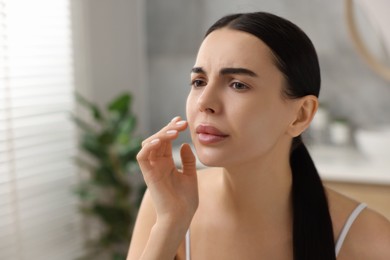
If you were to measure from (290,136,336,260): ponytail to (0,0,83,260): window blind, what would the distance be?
1418mm

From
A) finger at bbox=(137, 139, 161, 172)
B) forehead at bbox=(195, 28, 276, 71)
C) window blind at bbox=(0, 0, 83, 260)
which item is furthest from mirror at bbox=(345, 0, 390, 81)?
finger at bbox=(137, 139, 161, 172)

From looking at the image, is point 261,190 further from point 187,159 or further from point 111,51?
point 111,51

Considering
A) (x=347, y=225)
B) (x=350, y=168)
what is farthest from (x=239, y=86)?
(x=350, y=168)

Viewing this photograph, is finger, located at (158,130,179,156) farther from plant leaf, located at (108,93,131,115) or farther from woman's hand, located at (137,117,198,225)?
plant leaf, located at (108,93,131,115)

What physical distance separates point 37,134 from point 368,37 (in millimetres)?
1696

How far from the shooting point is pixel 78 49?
8.86 feet

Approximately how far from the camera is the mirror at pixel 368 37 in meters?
2.63

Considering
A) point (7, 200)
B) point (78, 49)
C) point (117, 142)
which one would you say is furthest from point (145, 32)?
point (7, 200)

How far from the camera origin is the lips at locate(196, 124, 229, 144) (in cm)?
99

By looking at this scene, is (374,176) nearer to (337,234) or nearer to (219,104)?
(337,234)

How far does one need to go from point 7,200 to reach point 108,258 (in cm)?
88

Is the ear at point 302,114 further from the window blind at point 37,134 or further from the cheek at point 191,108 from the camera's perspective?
the window blind at point 37,134

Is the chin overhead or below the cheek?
below

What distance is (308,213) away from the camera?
114 centimetres
